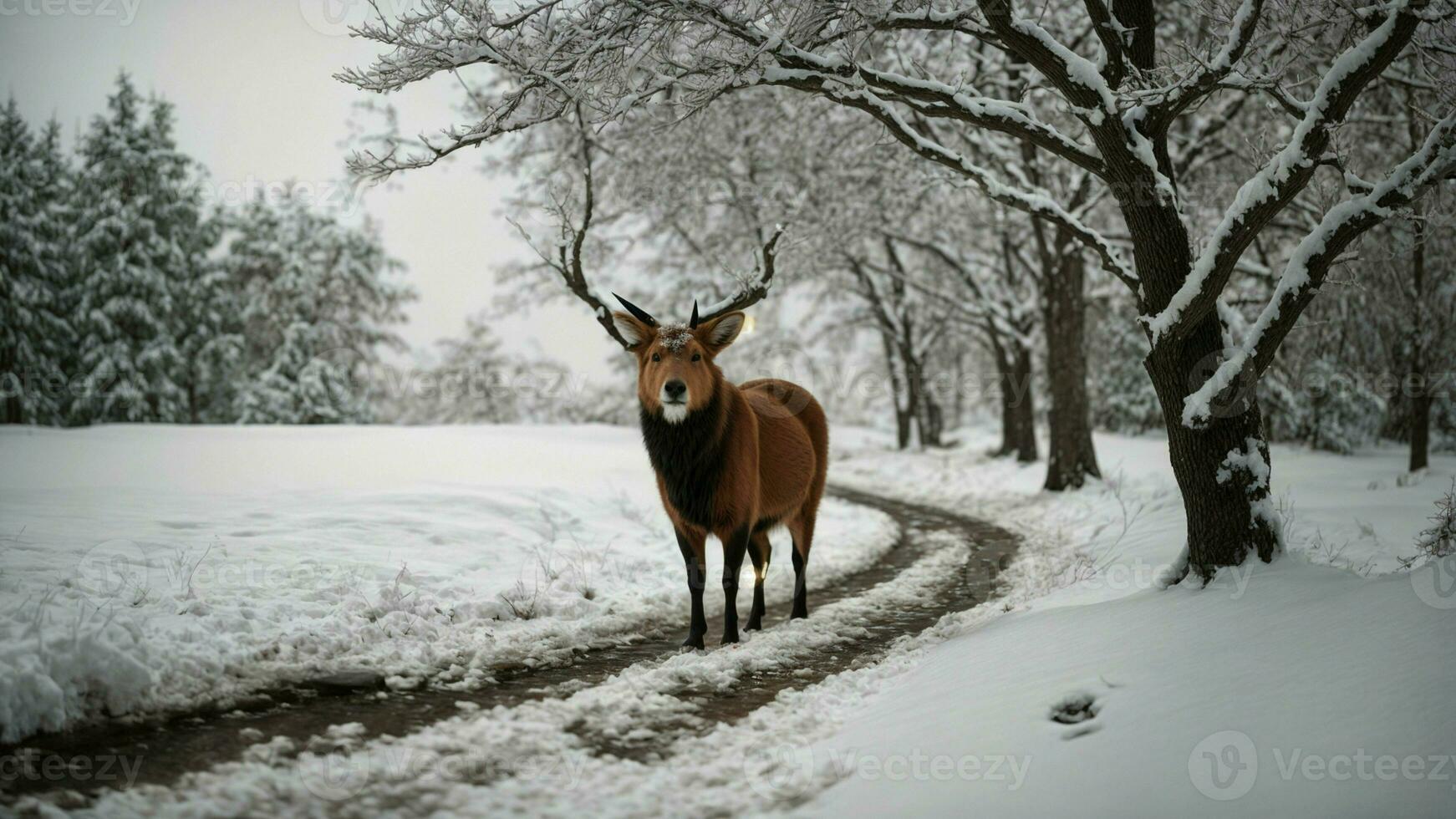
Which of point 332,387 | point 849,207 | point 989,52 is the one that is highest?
point 989,52

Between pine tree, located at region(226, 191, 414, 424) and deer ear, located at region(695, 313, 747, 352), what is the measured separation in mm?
27157

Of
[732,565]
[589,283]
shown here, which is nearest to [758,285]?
[589,283]

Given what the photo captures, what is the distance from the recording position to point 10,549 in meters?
5.12

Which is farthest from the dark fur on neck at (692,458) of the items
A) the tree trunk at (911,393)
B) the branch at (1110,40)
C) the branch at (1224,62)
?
the tree trunk at (911,393)

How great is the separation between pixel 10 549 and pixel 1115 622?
7332mm

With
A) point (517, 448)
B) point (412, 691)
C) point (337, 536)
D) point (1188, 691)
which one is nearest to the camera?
point (1188, 691)

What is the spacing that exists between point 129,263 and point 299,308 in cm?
534

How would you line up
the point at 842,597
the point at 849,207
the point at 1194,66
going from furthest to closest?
the point at 849,207, the point at 842,597, the point at 1194,66

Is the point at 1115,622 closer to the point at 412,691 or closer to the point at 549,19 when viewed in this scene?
the point at 412,691

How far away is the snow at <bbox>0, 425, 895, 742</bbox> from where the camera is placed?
3.82 metres

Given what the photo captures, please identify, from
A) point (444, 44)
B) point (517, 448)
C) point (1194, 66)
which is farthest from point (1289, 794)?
point (517, 448)

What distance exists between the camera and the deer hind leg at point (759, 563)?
20.8 ft

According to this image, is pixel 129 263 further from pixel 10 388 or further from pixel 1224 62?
pixel 1224 62

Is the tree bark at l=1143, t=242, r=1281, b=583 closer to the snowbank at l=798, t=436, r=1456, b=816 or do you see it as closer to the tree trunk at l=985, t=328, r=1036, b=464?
the snowbank at l=798, t=436, r=1456, b=816
